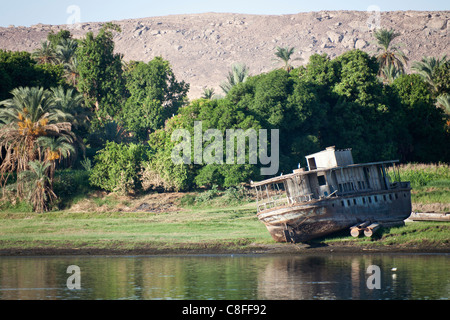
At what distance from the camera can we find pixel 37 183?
4869 centimetres

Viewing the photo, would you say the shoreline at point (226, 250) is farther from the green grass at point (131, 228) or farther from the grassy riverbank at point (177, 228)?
the green grass at point (131, 228)

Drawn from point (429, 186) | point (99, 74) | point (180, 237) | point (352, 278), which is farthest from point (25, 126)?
point (429, 186)

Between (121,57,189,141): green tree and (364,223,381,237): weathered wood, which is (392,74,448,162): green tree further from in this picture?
(364,223,381,237): weathered wood

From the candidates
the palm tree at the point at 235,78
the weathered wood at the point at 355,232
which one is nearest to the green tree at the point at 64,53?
the palm tree at the point at 235,78

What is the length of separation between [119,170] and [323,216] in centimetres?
2369

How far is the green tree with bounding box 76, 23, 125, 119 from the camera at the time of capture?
7981 cm

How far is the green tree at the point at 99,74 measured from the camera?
7981cm

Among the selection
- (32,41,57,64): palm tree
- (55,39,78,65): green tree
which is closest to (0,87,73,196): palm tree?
(32,41,57,64): palm tree

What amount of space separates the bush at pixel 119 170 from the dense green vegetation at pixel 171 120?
0.10m

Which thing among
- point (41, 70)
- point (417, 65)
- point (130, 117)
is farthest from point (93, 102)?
point (417, 65)

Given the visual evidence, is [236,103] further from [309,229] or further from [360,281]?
[360,281]

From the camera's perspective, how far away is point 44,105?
51844 millimetres

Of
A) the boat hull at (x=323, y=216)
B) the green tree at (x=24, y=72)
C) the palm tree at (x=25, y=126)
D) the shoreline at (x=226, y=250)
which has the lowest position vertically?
the shoreline at (x=226, y=250)

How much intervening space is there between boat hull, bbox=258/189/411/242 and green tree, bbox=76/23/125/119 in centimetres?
5034
